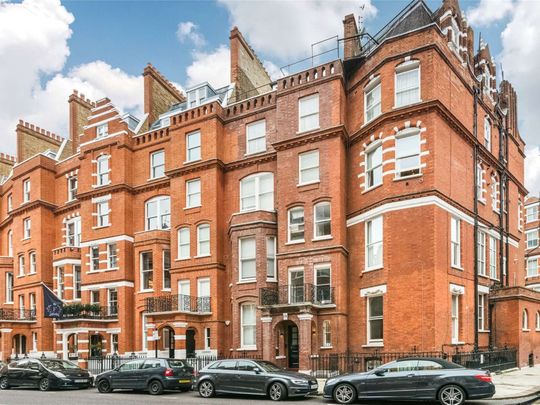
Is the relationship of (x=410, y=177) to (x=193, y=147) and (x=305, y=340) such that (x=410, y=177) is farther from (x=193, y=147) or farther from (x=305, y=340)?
(x=193, y=147)

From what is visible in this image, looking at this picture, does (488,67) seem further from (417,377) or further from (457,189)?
(417,377)

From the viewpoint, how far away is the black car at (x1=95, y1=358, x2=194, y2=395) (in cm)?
1992

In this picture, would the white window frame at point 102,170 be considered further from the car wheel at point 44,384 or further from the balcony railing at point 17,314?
the car wheel at point 44,384

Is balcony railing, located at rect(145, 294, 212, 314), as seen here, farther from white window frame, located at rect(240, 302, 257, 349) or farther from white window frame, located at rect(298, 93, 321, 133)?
white window frame, located at rect(298, 93, 321, 133)

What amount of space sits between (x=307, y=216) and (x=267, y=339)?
6326 mm

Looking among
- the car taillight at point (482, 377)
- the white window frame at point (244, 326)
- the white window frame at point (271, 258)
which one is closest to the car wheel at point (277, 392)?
the car taillight at point (482, 377)

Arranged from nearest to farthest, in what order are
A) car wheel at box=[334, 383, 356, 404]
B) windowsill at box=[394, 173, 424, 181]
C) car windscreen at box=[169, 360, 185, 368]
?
car wheel at box=[334, 383, 356, 404]
car windscreen at box=[169, 360, 185, 368]
windowsill at box=[394, 173, 424, 181]

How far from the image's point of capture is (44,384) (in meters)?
22.1

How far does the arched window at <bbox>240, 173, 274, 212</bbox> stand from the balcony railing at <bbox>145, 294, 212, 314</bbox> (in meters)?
5.71

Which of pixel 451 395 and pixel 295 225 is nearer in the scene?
pixel 451 395

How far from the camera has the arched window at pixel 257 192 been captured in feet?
96.6

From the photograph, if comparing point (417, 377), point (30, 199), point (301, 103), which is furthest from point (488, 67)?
point (30, 199)

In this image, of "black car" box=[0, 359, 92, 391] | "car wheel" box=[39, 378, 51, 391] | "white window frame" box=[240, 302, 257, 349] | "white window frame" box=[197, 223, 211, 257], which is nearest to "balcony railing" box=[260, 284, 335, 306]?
"white window frame" box=[240, 302, 257, 349]

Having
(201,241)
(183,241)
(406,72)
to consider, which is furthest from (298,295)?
(406,72)
